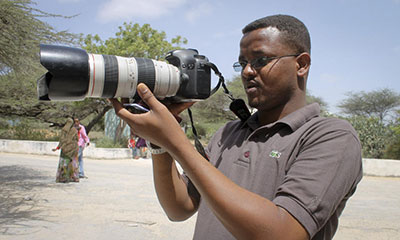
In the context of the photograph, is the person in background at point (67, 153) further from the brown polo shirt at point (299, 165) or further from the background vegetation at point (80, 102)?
the brown polo shirt at point (299, 165)

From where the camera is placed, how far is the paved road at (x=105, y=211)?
186 inches

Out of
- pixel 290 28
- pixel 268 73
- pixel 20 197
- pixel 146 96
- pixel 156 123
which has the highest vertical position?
pixel 290 28

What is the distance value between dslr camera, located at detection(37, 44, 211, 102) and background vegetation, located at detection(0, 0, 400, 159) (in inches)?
205

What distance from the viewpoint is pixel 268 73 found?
1.39m

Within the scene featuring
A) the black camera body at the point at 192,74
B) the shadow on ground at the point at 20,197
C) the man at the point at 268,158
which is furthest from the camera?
the shadow on ground at the point at 20,197

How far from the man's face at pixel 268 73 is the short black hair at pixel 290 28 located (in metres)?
0.02

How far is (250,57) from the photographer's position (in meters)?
1.45

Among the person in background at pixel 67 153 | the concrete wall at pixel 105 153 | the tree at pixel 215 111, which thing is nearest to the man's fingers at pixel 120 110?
the person in background at pixel 67 153

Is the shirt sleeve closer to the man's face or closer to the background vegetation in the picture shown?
the man's face

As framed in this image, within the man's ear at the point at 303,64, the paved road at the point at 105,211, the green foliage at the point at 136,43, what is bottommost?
the paved road at the point at 105,211

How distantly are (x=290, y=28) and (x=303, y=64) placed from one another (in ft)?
0.53

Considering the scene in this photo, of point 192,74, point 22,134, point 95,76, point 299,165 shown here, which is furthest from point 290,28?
point 22,134

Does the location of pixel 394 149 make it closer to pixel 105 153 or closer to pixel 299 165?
pixel 105 153

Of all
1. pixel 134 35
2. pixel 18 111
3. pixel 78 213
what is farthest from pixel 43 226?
pixel 134 35
